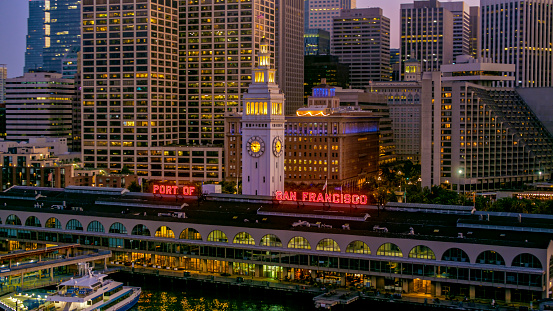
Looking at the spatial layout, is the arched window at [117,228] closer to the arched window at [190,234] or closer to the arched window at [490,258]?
the arched window at [190,234]

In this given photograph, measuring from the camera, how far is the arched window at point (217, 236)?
156 m

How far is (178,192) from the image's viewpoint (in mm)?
190125

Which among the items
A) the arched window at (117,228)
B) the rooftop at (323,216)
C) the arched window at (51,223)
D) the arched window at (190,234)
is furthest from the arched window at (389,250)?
the arched window at (51,223)

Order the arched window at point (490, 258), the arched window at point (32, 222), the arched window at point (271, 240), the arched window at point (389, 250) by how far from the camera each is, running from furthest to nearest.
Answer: the arched window at point (32, 222) → the arched window at point (271, 240) → the arched window at point (389, 250) → the arched window at point (490, 258)

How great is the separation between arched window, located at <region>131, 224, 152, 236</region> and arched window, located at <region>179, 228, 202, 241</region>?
803 centimetres

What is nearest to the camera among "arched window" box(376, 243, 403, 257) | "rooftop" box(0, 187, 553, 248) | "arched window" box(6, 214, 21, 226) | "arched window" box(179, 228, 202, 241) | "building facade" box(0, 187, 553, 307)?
"building facade" box(0, 187, 553, 307)

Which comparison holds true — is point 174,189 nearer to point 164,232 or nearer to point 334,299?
point 164,232

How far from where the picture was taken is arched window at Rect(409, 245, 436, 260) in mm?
138125

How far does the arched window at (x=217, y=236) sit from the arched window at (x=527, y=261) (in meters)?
55.8

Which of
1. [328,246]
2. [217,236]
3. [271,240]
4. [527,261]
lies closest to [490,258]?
[527,261]

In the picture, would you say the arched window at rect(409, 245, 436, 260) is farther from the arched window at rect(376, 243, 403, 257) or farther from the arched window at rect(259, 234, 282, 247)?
the arched window at rect(259, 234, 282, 247)

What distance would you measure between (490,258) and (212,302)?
4994cm

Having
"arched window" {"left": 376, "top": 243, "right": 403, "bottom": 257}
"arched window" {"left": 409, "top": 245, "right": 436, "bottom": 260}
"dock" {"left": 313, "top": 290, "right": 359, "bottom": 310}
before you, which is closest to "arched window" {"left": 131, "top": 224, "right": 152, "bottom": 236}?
"dock" {"left": 313, "top": 290, "right": 359, "bottom": 310}

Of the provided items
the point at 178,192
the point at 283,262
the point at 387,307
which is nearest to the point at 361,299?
the point at 387,307
